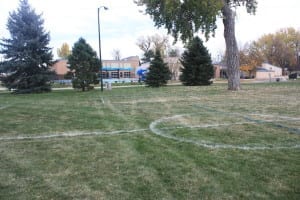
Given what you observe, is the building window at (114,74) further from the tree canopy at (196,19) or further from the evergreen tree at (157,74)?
the tree canopy at (196,19)

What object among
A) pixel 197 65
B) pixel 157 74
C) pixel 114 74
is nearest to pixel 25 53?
pixel 157 74

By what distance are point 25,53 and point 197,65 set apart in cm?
1557

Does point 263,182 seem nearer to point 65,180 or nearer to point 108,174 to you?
point 108,174

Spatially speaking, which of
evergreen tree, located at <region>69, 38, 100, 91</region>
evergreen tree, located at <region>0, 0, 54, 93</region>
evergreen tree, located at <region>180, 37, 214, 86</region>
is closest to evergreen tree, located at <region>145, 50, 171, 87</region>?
evergreen tree, located at <region>180, 37, 214, 86</region>

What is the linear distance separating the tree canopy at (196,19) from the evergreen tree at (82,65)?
7526mm

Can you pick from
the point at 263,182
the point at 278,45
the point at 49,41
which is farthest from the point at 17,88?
the point at 278,45

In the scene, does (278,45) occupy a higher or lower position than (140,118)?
higher

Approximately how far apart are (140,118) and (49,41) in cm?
1979

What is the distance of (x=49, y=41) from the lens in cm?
2473

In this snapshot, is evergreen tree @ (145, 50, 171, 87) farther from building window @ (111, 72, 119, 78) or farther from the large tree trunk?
building window @ (111, 72, 119, 78)

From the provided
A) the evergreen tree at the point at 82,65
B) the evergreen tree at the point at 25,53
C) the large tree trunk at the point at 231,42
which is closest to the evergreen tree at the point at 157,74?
the evergreen tree at the point at 82,65

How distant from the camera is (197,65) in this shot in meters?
28.5

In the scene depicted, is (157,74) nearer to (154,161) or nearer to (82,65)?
(82,65)

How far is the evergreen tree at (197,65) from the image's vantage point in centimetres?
2847
